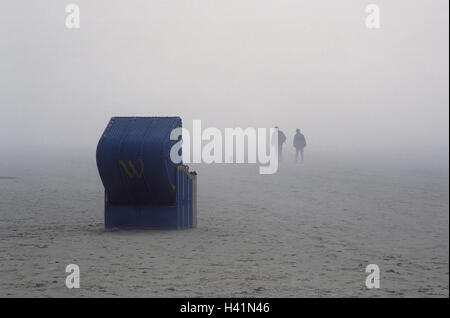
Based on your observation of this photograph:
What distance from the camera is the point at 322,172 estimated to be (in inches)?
1294

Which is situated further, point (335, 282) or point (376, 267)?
point (376, 267)

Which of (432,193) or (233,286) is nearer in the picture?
(233,286)

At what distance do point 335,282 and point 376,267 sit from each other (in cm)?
125

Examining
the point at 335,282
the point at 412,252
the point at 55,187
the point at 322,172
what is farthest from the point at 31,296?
the point at 322,172

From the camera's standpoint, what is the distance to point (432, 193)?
72.8ft

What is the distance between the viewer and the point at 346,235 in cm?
1367
